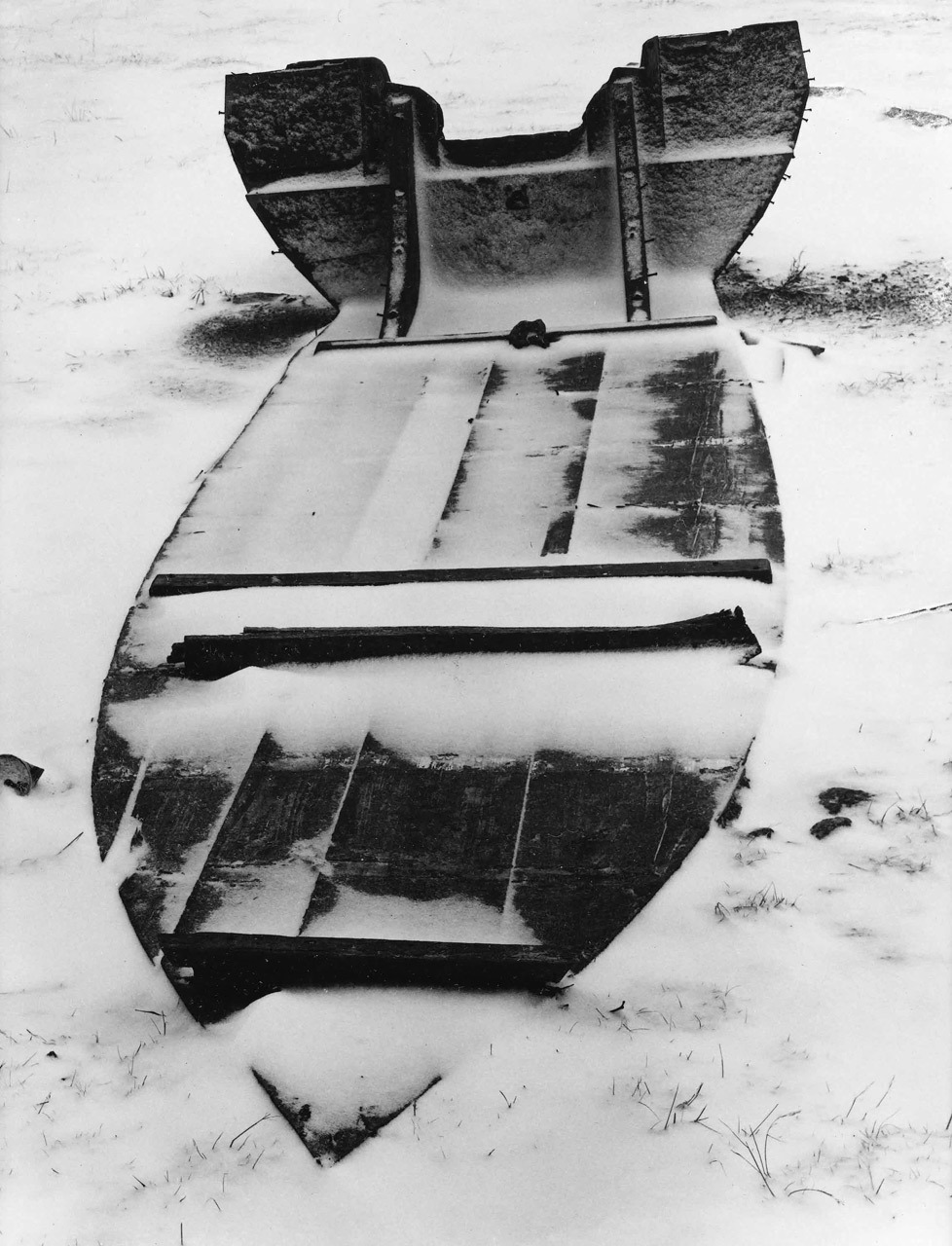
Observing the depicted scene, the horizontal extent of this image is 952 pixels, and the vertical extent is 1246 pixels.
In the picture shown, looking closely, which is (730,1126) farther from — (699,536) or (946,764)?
(699,536)

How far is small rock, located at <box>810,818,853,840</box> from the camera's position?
2.62 m

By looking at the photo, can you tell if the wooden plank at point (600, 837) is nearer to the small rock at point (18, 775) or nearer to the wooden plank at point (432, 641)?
the wooden plank at point (432, 641)

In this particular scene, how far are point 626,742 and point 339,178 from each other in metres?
3.82

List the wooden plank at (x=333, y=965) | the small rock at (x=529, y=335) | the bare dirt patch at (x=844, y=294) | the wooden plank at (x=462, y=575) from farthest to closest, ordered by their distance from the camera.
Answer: the bare dirt patch at (x=844, y=294) < the small rock at (x=529, y=335) < the wooden plank at (x=462, y=575) < the wooden plank at (x=333, y=965)

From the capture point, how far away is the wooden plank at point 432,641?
2971mm

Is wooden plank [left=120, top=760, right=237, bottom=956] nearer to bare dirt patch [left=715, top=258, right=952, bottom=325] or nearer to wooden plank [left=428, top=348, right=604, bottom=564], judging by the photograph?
wooden plank [left=428, top=348, right=604, bottom=564]

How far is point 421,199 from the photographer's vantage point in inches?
219

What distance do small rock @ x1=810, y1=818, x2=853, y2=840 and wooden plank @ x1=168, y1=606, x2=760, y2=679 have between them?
1.68ft

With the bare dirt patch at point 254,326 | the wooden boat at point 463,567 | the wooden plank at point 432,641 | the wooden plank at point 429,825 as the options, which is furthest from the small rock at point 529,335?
the wooden plank at point 429,825

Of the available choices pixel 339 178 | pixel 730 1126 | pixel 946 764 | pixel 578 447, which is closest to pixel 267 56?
pixel 339 178

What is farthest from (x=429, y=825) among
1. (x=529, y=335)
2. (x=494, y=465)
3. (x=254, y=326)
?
(x=254, y=326)

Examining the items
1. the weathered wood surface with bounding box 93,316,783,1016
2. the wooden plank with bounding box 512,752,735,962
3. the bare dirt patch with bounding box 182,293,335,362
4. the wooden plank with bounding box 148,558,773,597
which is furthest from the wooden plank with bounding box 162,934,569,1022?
the bare dirt patch with bounding box 182,293,335,362

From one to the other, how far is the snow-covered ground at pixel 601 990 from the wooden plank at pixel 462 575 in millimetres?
256

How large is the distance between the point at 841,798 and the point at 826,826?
118 mm
